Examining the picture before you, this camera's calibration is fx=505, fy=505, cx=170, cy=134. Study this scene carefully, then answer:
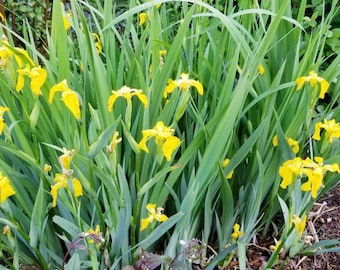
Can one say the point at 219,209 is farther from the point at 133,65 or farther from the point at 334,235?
the point at 133,65

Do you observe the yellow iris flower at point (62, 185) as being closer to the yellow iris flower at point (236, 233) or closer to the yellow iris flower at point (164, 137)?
the yellow iris flower at point (164, 137)

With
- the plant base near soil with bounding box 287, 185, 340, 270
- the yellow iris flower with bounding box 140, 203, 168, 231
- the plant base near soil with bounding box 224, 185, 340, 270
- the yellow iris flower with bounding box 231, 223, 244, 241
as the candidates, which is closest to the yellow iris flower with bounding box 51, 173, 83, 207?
the yellow iris flower with bounding box 140, 203, 168, 231

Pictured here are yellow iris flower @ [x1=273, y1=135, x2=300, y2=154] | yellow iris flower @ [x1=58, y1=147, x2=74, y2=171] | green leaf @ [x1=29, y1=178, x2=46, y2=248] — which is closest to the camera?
yellow iris flower @ [x1=58, y1=147, x2=74, y2=171]

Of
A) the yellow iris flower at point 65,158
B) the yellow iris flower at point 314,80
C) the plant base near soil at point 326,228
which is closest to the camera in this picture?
the yellow iris flower at point 65,158

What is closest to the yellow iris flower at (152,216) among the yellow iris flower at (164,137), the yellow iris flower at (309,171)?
the yellow iris flower at (164,137)

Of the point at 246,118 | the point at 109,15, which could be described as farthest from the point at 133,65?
the point at 246,118

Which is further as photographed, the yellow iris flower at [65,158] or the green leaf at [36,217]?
the green leaf at [36,217]

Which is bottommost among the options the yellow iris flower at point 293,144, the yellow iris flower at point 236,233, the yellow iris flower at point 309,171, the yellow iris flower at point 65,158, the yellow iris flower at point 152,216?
the yellow iris flower at point 236,233

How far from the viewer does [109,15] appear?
1.56m

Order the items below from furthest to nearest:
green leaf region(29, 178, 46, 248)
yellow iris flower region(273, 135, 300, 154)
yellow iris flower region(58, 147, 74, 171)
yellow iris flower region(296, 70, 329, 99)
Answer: yellow iris flower region(273, 135, 300, 154)
yellow iris flower region(296, 70, 329, 99)
green leaf region(29, 178, 46, 248)
yellow iris flower region(58, 147, 74, 171)

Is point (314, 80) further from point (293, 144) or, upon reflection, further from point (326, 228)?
point (326, 228)

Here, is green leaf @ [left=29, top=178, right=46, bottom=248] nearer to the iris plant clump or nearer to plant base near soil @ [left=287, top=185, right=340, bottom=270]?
the iris plant clump

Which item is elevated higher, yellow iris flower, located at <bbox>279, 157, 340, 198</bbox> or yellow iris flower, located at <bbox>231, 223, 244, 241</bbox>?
yellow iris flower, located at <bbox>279, 157, 340, 198</bbox>

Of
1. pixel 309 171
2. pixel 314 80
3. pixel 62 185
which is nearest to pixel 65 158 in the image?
pixel 62 185
